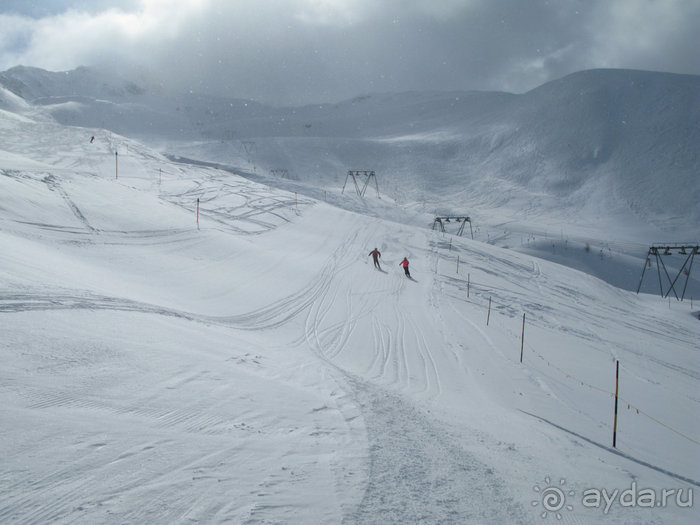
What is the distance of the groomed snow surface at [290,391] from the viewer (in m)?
3.75

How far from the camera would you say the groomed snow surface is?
3748 millimetres

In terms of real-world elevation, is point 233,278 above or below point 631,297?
above

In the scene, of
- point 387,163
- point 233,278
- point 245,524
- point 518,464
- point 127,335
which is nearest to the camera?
point 245,524

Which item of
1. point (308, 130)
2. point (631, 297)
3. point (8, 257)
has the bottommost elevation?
point (631, 297)

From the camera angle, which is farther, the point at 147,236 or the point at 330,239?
the point at 330,239

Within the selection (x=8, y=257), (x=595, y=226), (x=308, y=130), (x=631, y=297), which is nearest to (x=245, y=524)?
(x=8, y=257)

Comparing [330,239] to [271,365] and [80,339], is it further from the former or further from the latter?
[80,339]

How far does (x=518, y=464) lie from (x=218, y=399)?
3.97m

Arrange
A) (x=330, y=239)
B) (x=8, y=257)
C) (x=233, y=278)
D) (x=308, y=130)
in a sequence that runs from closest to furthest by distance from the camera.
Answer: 1. (x=8, y=257)
2. (x=233, y=278)
3. (x=330, y=239)
4. (x=308, y=130)

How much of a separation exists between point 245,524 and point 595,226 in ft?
218

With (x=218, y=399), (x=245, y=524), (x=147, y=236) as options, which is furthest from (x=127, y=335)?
(x=147, y=236)

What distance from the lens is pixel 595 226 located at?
58.6 m

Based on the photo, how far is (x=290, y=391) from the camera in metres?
6.33

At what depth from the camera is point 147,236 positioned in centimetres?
1630
